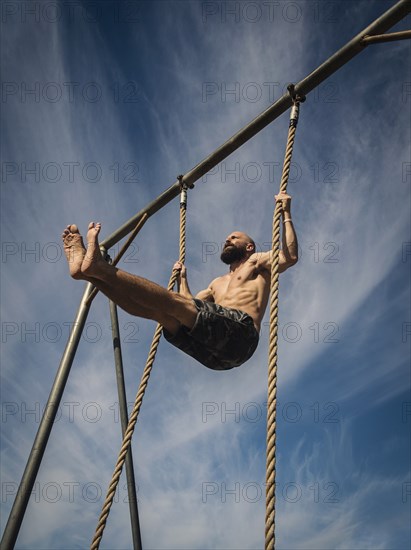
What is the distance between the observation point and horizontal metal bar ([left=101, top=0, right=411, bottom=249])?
12.9ft

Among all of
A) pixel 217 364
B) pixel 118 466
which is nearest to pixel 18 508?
pixel 118 466

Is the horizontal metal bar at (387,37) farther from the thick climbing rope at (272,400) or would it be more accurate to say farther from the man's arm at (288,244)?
the man's arm at (288,244)

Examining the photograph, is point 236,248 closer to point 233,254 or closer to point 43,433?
point 233,254

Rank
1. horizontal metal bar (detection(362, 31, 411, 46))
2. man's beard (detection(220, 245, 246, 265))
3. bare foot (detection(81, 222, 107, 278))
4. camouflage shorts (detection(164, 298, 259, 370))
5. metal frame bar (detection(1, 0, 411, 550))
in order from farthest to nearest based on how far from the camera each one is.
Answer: man's beard (detection(220, 245, 246, 265)) < metal frame bar (detection(1, 0, 411, 550)) < horizontal metal bar (detection(362, 31, 411, 46)) < camouflage shorts (detection(164, 298, 259, 370)) < bare foot (detection(81, 222, 107, 278))

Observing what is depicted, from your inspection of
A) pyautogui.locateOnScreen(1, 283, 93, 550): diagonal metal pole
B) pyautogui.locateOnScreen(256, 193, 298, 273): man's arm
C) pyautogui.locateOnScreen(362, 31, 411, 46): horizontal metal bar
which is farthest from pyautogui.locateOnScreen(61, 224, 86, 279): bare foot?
pyautogui.locateOnScreen(362, 31, 411, 46): horizontal metal bar

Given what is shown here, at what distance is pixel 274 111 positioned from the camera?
4.54 meters

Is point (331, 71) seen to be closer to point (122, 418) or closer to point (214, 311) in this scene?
point (214, 311)

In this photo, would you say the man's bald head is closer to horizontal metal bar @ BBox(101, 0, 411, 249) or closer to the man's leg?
horizontal metal bar @ BBox(101, 0, 411, 249)

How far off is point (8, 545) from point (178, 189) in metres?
3.74

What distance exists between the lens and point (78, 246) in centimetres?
309

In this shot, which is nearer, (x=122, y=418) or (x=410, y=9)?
(x=410, y=9)

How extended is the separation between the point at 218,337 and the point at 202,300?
303 millimetres

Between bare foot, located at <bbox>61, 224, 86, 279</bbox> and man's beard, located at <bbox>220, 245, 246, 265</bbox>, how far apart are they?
194 centimetres

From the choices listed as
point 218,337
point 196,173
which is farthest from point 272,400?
point 196,173
